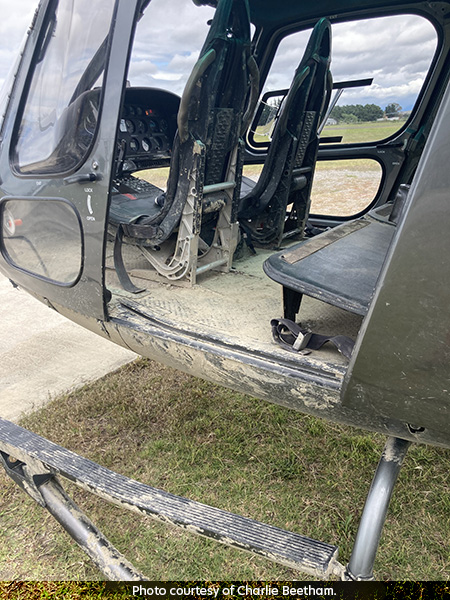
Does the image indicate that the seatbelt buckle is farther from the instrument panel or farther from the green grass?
the instrument panel


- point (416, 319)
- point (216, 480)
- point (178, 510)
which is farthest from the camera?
point (216, 480)

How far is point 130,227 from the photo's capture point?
2355 millimetres

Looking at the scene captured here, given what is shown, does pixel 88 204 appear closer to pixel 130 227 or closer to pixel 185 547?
pixel 130 227

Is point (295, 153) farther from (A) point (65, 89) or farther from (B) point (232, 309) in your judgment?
(A) point (65, 89)

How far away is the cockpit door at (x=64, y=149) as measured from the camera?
1.69 meters

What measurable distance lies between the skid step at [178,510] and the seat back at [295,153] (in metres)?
2.02

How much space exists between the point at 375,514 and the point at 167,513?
1.94 feet

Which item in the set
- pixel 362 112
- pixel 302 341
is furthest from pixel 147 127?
pixel 302 341

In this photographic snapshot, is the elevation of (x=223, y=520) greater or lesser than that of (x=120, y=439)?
greater

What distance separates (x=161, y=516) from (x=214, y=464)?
2.84 feet

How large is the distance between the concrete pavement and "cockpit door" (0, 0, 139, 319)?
842 millimetres

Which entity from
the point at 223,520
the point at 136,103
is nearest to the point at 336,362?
the point at 223,520

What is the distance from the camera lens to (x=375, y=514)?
1285mm

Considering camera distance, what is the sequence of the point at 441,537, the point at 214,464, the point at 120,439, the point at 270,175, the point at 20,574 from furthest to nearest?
the point at 270,175 < the point at 120,439 < the point at 214,464 < the point at 441,537 < the point at 20,574
